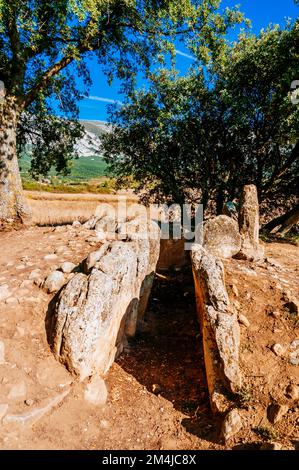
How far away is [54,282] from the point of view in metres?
6.84

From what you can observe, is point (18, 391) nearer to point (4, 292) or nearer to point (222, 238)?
point (4, 292)

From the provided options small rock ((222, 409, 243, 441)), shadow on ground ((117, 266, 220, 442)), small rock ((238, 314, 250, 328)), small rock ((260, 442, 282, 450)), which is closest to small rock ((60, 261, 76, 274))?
shadow on ground ((117, 266, 220, 442))

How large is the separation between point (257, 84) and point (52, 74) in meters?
8.50

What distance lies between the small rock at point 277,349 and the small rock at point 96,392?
3109 mm

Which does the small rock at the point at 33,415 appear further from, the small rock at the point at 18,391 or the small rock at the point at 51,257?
the small rock at the point at 51,257

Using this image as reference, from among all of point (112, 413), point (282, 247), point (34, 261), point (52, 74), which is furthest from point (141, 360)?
A: point (52, 74)

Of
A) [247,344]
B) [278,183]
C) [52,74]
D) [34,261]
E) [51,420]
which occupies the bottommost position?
[51,420]

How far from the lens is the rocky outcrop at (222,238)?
29.8 ft

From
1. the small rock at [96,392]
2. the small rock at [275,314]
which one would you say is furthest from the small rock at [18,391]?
the small rock at [275,314]

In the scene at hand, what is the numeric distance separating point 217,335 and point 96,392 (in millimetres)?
2333

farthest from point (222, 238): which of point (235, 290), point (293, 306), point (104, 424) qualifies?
point (104, 424)

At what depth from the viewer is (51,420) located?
490 centimetres

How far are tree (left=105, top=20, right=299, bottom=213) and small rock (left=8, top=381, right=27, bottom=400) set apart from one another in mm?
12162
